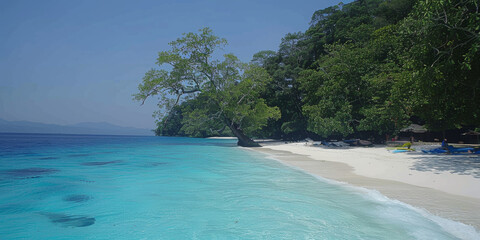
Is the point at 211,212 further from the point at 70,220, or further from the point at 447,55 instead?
the point at 447,55

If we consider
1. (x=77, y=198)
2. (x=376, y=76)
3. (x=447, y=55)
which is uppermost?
(x=376, y=76)

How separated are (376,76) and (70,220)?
23.9m

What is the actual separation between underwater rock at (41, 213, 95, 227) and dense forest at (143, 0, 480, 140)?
12134 millimetres

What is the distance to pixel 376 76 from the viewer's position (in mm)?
21984

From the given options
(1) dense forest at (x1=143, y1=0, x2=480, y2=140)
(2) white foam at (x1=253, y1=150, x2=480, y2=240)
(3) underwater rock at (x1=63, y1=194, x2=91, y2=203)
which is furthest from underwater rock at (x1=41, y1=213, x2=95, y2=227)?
(1) dense forest at (x1=143, y1=0, x2=480, y2=140)

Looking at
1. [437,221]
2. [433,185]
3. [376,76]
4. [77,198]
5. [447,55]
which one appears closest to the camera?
[437,221]

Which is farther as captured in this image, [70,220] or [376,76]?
[376,76]

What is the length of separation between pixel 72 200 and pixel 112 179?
297cm

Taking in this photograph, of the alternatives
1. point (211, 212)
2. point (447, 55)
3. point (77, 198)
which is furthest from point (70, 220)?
point (447, 55)

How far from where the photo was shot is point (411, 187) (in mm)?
7273

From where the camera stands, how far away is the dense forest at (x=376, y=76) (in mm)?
10266

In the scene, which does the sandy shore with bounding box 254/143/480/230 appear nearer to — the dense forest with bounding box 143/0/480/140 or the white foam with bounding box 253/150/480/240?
the white foam with bounding box 253/150/480/240

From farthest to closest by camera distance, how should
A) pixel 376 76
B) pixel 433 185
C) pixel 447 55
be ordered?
pixel 376 76, pixel 447 55, pixel 433 185

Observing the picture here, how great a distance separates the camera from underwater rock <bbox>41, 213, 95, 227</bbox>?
16.0 ft
